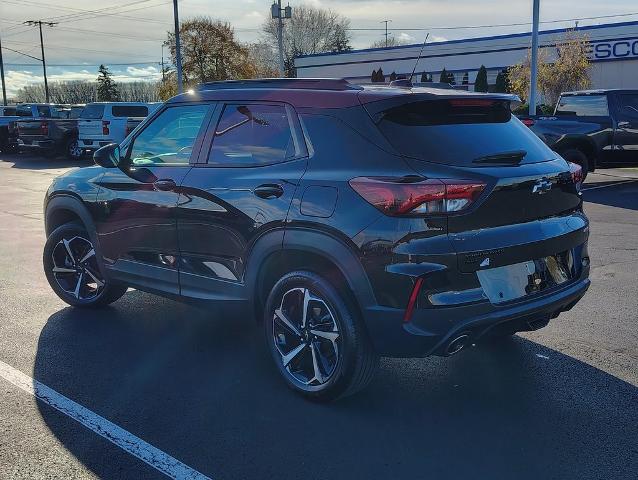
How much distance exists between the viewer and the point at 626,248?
787 cm

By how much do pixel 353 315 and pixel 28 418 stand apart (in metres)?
1.90

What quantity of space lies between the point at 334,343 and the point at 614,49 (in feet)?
131

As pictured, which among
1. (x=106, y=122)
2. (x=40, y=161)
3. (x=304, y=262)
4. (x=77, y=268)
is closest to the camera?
(x=304, y=262)

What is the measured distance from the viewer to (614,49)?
38.0m

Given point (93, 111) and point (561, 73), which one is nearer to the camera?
point (93, 111)

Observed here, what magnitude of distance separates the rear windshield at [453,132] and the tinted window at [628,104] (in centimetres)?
1068

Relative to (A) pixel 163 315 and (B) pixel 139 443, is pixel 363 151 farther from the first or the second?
(A) pixel 163 315

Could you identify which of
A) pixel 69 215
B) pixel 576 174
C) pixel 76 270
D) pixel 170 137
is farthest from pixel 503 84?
pixel 170 137

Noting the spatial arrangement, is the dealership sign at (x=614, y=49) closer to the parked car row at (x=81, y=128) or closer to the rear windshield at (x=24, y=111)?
the parked car row at (x=81, y=128)

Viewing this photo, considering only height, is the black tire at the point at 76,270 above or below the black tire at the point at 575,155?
below

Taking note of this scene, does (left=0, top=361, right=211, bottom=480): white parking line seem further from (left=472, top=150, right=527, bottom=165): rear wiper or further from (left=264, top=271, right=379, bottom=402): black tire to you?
(left=472, top=150, right=527, bottom=165): rear wiper

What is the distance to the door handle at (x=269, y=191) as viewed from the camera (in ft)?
12.6

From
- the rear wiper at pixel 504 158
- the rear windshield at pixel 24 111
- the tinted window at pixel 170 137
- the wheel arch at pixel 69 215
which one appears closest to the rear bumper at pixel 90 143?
the rear windshield at pixel 24 111

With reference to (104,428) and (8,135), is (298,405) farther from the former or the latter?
(8,135)
